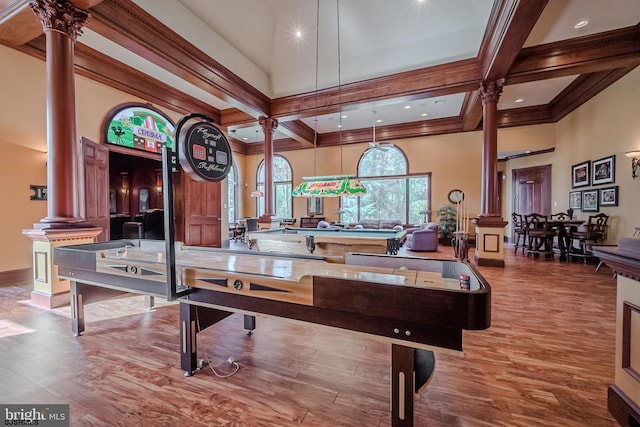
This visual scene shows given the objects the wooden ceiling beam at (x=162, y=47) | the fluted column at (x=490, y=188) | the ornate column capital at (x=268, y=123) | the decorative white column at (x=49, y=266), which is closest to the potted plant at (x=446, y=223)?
the fluted column at (x=490, y=188)

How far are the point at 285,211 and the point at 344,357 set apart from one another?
9277 mm

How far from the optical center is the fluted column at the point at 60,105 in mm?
3137

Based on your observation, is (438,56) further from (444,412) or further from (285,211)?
(285,211)

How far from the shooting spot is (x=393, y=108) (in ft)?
24.8

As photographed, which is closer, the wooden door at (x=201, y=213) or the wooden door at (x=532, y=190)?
the wooden door at (x=201, y=213)

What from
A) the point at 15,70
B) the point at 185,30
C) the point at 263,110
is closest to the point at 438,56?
the point at 263,110

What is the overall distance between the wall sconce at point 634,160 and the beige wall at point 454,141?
143mm

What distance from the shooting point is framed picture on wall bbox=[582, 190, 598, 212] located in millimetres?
5938

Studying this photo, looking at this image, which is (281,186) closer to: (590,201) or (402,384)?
(590,201)

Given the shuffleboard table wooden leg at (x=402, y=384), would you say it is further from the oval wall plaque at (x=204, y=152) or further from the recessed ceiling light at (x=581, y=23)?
the recessed ceiling light at (x=581, y=23)

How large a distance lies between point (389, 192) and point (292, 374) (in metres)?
8.47

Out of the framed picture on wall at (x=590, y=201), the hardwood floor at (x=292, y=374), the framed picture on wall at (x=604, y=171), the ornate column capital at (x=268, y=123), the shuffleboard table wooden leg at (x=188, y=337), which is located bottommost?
the hardwood floor at (x=292, y=374)

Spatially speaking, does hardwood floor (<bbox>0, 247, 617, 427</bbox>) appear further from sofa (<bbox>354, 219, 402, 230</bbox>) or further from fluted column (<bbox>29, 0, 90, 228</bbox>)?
sofa (<bbox>354, 219, 402, 230</bbox>)

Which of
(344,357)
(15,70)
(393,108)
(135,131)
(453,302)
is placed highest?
(393,108)
